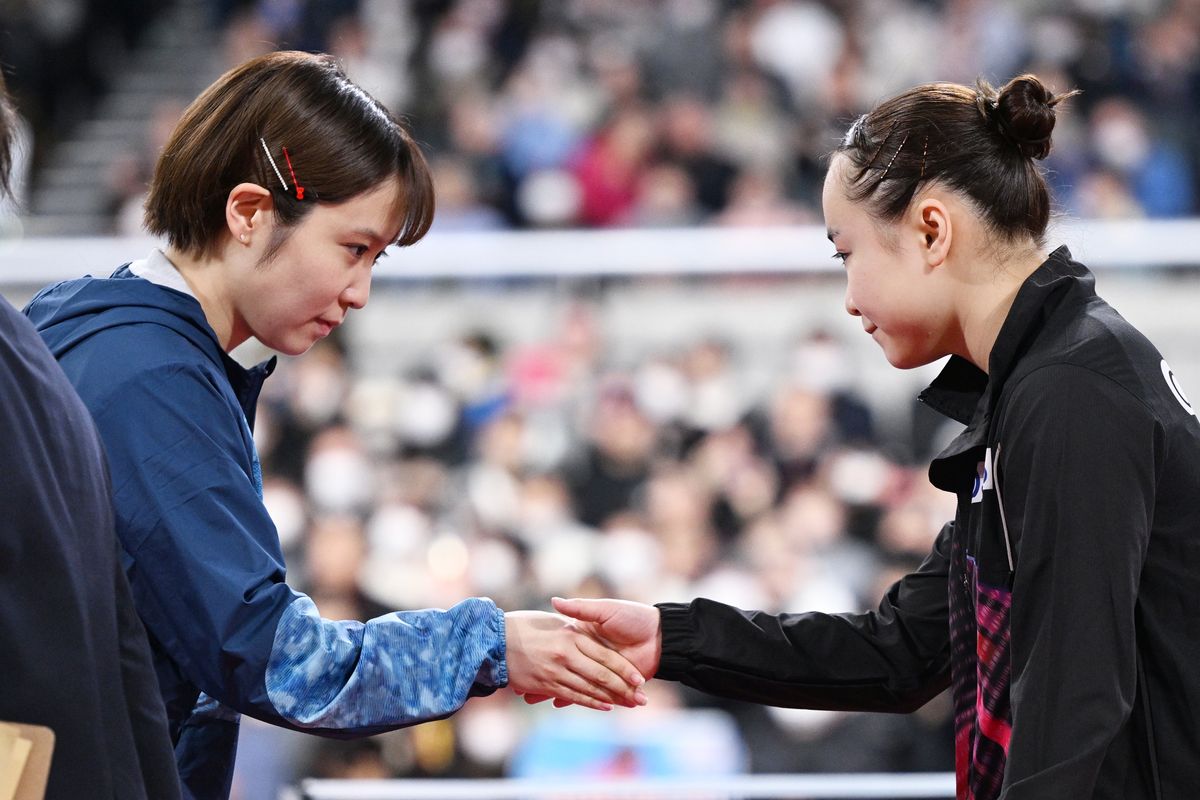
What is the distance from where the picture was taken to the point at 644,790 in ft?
6.88

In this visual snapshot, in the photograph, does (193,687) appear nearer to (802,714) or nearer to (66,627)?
(66,627)

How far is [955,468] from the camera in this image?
1.57 metres

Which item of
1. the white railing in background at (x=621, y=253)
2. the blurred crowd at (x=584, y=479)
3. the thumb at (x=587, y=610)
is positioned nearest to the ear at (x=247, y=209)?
the thumb at (x=587, y=610)

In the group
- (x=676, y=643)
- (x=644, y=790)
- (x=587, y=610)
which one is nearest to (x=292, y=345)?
(x=587, y=610)

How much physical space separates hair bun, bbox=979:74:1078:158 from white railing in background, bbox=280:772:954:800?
0.95m

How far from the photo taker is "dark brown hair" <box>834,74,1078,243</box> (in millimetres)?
1603

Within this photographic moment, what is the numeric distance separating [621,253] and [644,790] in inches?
94.1

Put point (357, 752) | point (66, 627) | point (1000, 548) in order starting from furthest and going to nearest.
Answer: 1. point (357, 752)
2. point (1000, 548)
3. point (66, 627)

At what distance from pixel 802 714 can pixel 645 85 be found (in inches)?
118

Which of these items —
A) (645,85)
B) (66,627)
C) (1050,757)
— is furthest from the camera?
(645,85)

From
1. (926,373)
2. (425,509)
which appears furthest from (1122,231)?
(425,509)

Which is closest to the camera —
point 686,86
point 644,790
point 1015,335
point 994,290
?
point 1015,335

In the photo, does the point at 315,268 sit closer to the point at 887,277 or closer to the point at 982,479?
the point at 887,277

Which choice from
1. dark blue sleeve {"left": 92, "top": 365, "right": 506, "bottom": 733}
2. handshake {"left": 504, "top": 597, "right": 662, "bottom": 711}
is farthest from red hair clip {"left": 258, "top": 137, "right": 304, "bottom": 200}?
handshake {"left": 504, "top": 597, "right": 662, "bottom": 711}
